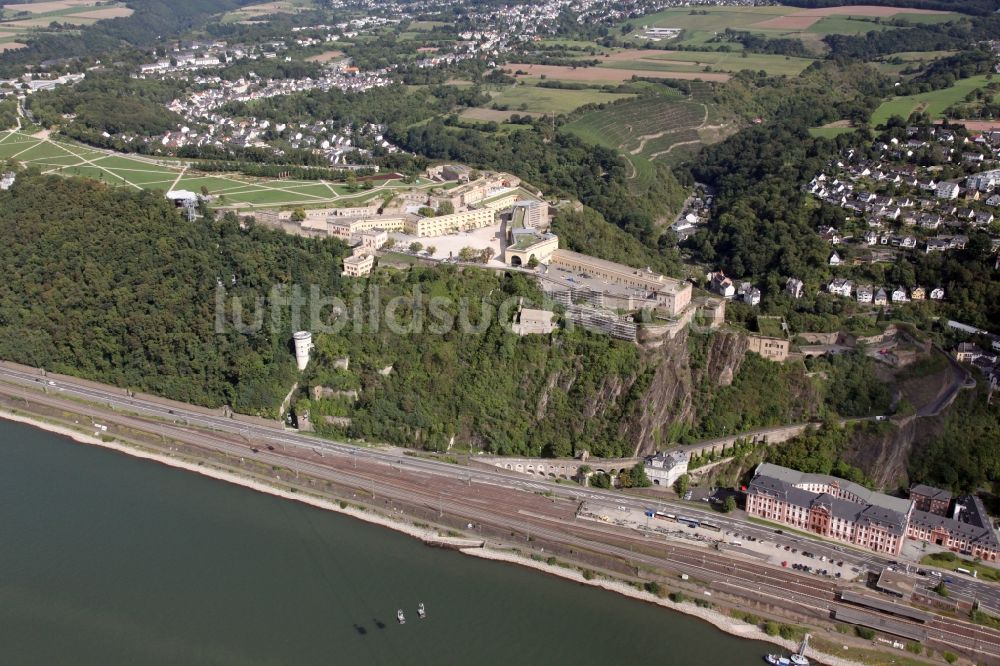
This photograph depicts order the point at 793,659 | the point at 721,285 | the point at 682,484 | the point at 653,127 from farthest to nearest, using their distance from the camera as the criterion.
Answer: the point at 653,127 < the point at 721,285 < the point at 682,484 < the point at 793,659

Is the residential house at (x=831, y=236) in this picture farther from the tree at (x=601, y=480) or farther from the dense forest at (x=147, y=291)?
the dense forest at (x=147, y=291)

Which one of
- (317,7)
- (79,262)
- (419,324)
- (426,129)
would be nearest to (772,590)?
(419,324)

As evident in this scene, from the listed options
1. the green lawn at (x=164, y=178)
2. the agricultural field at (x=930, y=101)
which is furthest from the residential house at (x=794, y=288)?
the agricultural field at (x=930, y=101)

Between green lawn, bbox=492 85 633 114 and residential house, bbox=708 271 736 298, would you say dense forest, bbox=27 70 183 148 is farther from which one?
residential house, bbox=708 271 736 298

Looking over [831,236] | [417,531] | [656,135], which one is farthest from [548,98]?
[417,531]

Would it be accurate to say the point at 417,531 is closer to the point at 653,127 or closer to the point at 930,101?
the point at 653,127

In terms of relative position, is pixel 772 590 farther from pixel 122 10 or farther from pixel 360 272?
pixel 122 10
